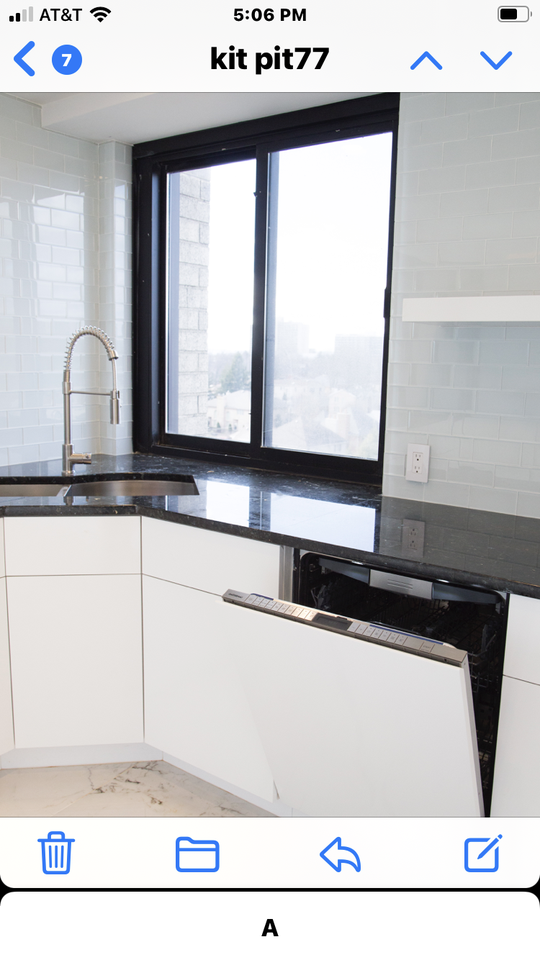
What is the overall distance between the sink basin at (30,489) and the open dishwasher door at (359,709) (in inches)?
46.8

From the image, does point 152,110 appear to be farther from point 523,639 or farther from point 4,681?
point 523,639

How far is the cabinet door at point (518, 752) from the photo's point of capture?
4.67 feet

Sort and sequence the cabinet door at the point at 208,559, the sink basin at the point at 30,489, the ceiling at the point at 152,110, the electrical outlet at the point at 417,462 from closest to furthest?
the cabinet door at the point at 208,559, the electrical outlet at the point at 417,462, the ceiling at the point at 152,110, the sink basin at the point at 30,489

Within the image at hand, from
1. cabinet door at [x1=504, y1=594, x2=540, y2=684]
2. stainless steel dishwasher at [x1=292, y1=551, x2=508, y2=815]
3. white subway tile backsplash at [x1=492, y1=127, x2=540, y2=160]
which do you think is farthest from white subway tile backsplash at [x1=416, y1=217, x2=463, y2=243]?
cabinet door at [x1=504, y1=594, x2=540, y2=684]

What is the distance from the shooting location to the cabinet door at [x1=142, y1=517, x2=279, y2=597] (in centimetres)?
179
